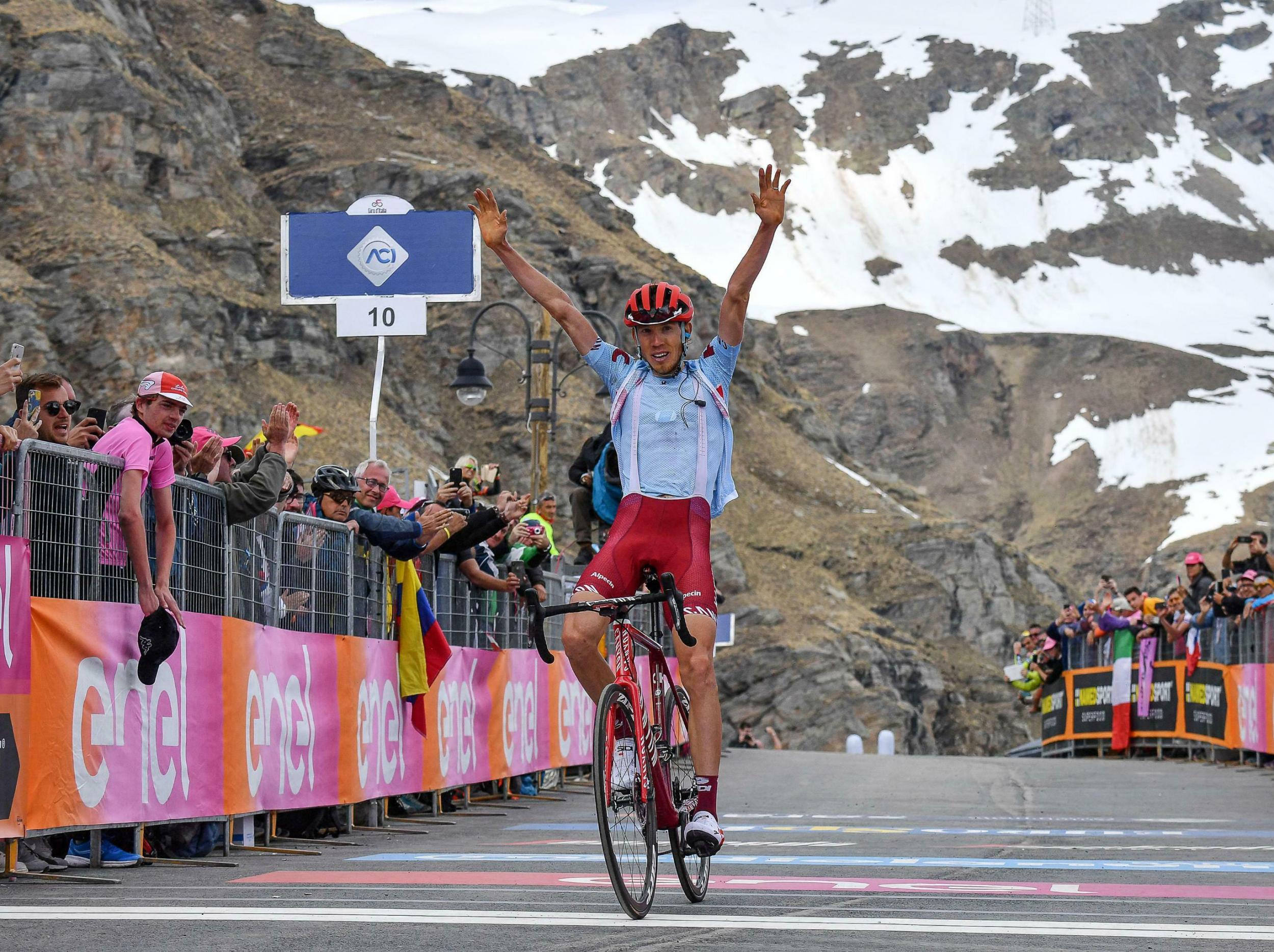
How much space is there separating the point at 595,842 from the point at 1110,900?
3.72 m

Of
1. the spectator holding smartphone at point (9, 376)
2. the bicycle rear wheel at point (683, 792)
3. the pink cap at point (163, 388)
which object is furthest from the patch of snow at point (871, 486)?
the bicycle rear wheel at point (683, 792)

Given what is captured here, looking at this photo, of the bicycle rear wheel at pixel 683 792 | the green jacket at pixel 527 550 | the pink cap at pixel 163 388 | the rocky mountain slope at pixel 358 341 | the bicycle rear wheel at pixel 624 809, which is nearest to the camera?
the bicycle rear wheel at pixel 624 809

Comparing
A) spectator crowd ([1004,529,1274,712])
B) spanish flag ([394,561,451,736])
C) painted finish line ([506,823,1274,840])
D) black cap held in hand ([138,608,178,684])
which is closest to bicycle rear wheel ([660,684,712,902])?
black cap held in hand ([138,608,178,684])

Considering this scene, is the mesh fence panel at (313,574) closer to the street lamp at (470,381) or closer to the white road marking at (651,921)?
the white road marking at (651,921)

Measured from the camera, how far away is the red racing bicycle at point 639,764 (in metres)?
6.61

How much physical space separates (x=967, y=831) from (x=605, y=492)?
4.13 metres

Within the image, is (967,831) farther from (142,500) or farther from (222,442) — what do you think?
(142,500)

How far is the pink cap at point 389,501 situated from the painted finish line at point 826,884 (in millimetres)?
4560

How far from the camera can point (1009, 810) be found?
13.7 meters

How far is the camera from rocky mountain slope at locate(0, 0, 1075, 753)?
226 ft

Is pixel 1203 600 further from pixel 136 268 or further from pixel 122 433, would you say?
pixel 136 268

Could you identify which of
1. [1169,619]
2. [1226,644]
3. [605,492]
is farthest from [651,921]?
[1169,619]

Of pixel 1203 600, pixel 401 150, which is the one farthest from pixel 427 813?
pixel 401 150

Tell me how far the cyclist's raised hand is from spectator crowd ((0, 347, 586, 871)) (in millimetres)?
1058
